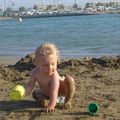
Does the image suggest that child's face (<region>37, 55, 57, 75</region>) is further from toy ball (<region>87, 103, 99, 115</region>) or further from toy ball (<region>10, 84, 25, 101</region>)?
toy ball (<region>87, 103, 99, 115</region>)

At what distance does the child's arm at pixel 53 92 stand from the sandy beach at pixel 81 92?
90 mm

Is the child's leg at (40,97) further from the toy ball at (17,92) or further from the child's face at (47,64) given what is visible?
the child's face at (47,64)

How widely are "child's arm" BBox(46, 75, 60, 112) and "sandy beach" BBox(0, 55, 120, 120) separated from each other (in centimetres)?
9

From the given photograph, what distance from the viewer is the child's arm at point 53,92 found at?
17.3 ft

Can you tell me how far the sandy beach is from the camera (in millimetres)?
5207

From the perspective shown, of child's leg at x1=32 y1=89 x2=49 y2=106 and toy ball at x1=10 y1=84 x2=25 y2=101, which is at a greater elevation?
toy ball at x1=10 y1=84 x2=25 y2=101

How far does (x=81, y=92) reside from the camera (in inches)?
251

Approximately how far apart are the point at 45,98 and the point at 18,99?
36 cm

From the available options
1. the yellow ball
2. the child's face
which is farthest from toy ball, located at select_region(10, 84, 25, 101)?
the child's face

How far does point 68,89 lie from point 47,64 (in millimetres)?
434

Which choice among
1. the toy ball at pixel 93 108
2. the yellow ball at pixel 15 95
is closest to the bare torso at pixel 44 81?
the yellow ball at pixel 15 95

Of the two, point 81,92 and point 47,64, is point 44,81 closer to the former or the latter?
point 47,64

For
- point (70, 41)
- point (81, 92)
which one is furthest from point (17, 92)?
point (70, 41)

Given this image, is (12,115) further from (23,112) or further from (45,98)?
(45,98)
